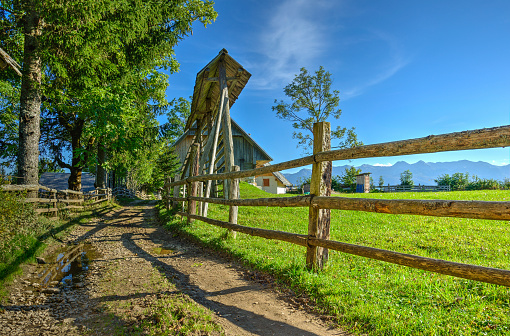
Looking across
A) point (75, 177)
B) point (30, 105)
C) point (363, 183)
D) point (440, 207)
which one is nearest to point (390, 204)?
point (440, 207)

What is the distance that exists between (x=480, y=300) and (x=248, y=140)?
22.2 metres

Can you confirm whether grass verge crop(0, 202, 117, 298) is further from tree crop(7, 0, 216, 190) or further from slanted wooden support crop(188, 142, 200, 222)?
slanted wooden support crop(188, 142, 200, 222)

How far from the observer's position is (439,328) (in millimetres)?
2652

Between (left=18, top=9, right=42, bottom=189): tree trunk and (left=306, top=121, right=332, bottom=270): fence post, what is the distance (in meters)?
8.42

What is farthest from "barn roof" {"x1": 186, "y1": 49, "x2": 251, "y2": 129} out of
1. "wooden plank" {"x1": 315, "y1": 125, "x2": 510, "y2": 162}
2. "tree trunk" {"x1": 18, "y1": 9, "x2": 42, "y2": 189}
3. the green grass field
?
"wooden plank" {"x1": 315, "y1": 125, "x2": 510, "y2": 162}

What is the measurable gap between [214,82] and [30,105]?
231 inches

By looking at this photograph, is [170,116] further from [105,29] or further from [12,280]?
[12,280]

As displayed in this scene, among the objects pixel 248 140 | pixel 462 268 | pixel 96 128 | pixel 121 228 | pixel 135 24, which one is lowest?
pixel 121 228

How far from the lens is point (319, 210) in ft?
13.8

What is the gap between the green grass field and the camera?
9.14 ft

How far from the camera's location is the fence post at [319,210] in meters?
4.20

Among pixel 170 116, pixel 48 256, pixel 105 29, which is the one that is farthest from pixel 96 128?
pixel 170 116

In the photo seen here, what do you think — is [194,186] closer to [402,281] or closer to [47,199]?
[47,199]

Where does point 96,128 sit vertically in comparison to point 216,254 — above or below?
above
